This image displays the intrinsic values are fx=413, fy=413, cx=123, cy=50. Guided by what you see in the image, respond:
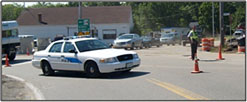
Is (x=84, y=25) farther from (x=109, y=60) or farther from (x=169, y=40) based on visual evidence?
(x=169, y=40)

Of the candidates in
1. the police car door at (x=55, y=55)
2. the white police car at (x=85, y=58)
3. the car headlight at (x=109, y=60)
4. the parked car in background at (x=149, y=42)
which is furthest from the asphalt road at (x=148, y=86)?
the parked car in background at (x=149, y=42)

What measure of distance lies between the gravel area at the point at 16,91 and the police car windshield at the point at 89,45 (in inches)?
103

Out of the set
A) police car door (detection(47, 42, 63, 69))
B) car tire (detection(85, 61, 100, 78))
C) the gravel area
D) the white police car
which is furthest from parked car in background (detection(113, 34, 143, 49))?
the gravel area

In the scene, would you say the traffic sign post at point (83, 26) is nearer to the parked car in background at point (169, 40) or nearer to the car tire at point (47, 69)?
the car tire at point (47, 69)

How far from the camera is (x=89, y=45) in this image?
611 inches

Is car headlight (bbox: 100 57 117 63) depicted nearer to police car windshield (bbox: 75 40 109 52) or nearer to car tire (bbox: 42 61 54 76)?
police car windshield (bbox: 75 40 109 52)

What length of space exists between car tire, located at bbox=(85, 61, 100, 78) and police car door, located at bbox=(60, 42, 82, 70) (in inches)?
14.5

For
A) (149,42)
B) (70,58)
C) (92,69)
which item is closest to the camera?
(92,69)

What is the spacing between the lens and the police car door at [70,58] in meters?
14.9

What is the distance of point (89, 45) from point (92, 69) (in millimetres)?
1378

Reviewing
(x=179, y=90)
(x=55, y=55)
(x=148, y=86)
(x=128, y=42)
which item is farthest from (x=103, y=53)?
(x=128, y=42)

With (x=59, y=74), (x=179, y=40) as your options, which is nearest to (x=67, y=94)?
(x=59, y=74)

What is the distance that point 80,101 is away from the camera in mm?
9844

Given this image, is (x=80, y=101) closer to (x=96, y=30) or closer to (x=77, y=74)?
(x=77, y=74)
